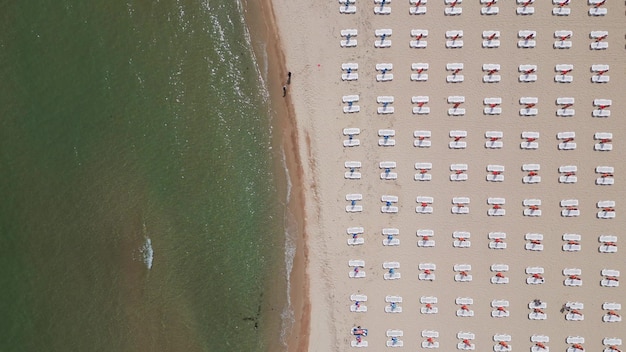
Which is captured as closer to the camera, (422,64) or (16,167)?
(422,64)

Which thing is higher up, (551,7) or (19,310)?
(551,7)

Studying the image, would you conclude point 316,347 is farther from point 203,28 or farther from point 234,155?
point 203,28

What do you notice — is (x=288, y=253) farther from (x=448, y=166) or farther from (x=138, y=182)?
(x=448, y=166)

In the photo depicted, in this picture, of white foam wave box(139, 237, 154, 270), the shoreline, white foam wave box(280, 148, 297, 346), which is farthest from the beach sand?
white foam wave box(139, 237, 154, 270)

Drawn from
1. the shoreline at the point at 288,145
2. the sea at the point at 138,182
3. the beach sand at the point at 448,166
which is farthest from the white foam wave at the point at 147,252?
the beach sand at the point at 448,166

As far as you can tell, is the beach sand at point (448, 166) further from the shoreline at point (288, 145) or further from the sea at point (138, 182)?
the sea at point (138, 182)

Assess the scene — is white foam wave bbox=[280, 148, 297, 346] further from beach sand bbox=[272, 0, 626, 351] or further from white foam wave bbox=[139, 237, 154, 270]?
white foam wave bbox=[139, 237, 154, 270]

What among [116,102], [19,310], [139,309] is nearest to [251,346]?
[139,309]
